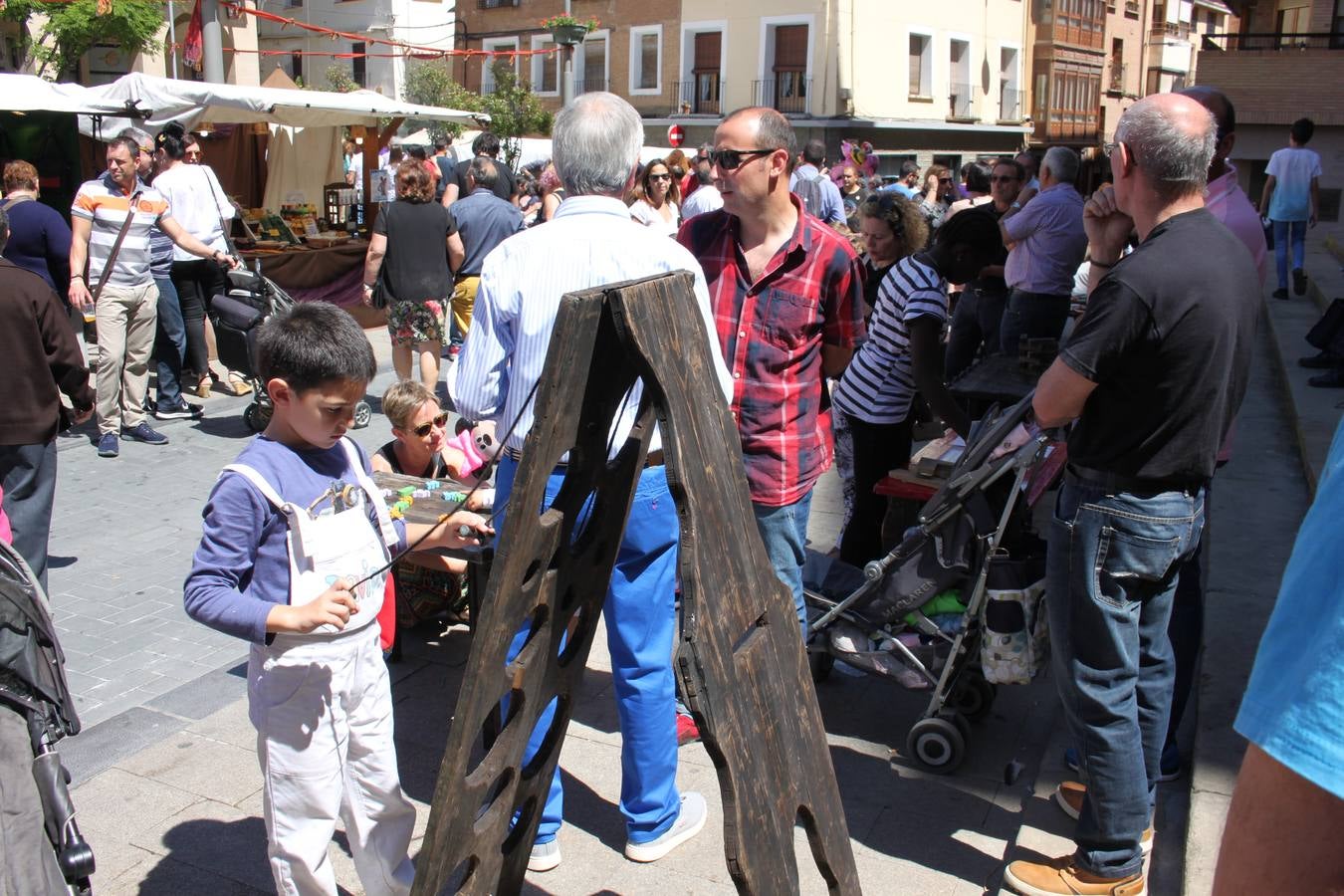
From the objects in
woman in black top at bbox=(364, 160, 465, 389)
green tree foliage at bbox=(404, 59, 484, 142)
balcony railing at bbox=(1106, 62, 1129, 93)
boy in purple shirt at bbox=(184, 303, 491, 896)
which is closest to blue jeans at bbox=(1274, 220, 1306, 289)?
woman in black top at bbox=(364, 160, 465, 389)

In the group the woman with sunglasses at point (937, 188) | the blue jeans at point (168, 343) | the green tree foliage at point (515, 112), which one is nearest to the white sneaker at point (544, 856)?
the blue jeans at point (168, 343)

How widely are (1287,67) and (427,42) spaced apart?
96.8ft

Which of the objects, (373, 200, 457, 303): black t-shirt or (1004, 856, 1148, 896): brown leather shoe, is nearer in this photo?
(1004, 856, 1148, 896): brown leather shoe

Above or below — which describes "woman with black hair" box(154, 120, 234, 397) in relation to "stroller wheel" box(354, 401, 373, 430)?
above

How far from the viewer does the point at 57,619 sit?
523 cm

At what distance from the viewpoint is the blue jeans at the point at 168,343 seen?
28.2 ft

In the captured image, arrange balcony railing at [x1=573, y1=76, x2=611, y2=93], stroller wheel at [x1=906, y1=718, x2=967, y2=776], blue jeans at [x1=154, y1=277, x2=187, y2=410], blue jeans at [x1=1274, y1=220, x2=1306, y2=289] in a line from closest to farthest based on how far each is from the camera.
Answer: stroller wheel at [x1=906, y1=718, x2=967, y2=776]
blue jeans at [x1=154, y1=277, x2=187, y2=410]
blue jeans at [x1=1274, y1=220, x2=1306, y2=289]
balcony railing at [x1=573, y1=76, x2=611, y2=93]

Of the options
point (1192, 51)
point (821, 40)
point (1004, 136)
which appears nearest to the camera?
point (821, 40)

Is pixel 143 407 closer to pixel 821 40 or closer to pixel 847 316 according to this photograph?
pixel 847 316

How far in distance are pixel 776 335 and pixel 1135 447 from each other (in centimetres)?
121

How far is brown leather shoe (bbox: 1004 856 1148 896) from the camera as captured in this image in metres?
3.05

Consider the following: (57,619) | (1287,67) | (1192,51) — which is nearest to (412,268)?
(57,619)

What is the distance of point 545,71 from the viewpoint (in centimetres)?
3931

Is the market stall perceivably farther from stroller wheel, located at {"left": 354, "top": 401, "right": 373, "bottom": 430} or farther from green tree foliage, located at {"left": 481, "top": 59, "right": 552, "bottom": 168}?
green tree foliage, located at {"left": 481, "top": 59, "right": 552, "bottom": 168}
